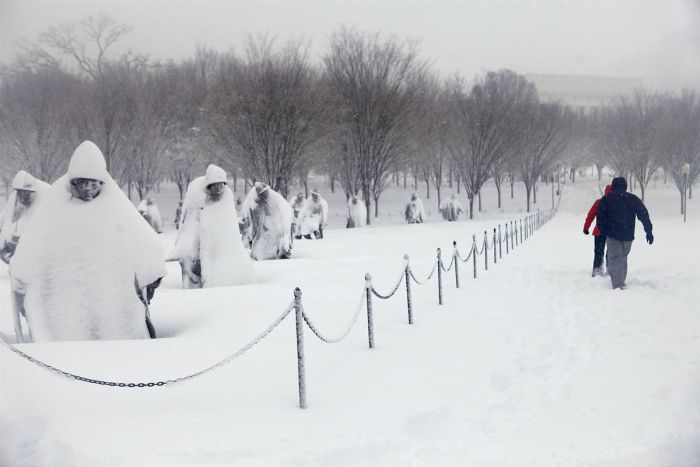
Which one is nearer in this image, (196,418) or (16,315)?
(196,418)

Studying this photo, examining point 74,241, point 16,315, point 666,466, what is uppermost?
point 74,241

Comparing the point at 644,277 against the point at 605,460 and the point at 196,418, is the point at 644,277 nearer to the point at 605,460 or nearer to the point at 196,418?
the point at 605,460

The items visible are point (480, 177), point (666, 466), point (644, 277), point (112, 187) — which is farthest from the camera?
point (480, 177)

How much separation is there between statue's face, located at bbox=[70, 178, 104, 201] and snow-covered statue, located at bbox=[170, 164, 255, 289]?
3.71 meters

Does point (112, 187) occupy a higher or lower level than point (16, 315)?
higher

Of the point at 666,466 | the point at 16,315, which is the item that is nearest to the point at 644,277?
the point at 666,466

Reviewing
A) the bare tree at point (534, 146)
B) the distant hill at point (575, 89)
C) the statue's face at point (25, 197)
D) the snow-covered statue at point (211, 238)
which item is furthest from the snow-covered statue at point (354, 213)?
the distant hill at point (575, 89)

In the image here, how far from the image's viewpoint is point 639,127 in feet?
129

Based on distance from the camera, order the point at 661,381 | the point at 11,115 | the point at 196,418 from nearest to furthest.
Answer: the point at 196,418 → the point at 661,381 → the point at 11,115

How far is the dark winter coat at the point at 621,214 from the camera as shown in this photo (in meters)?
10.5

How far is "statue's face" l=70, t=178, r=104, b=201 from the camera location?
6762mm

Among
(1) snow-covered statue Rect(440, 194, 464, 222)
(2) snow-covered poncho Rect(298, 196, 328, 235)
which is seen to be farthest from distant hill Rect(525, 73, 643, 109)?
(2) snow-covered poncho Rect(298, 196, 328, 235)

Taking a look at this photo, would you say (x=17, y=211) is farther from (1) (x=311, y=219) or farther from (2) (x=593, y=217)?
(1) (x=311, y=219)

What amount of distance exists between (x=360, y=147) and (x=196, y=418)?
30512 millimetres
